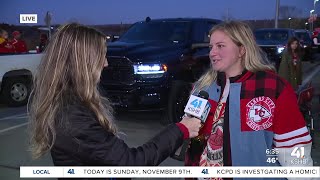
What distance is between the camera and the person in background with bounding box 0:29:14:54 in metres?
8.86

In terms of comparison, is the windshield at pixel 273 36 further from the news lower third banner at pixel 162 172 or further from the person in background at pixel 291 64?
the news lower third banner at pixel 162 172

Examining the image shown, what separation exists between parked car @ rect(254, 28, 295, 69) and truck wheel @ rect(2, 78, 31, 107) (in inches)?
260

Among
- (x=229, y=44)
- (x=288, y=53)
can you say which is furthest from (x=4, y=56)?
(x=229, y=44)

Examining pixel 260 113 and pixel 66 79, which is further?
pixel 260 113

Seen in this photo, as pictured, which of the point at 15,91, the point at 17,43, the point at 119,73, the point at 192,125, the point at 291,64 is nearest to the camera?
the point at 192,125

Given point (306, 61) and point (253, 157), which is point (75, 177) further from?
point (306, 61)

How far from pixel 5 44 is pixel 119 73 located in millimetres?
4053

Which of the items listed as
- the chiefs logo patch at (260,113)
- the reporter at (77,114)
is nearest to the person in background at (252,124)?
the chiefs logo patch at (260,113)

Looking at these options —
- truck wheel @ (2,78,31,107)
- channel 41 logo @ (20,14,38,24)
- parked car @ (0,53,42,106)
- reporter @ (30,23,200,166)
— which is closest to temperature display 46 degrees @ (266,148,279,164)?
reporter @ (30,23,200,166)

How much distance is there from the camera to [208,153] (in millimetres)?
2139

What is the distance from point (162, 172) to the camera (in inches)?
86.9

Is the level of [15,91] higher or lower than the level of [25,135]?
higher

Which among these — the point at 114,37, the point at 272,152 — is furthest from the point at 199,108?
the point at 114,37

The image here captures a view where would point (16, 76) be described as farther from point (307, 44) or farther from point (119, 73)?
point (307, 44)
